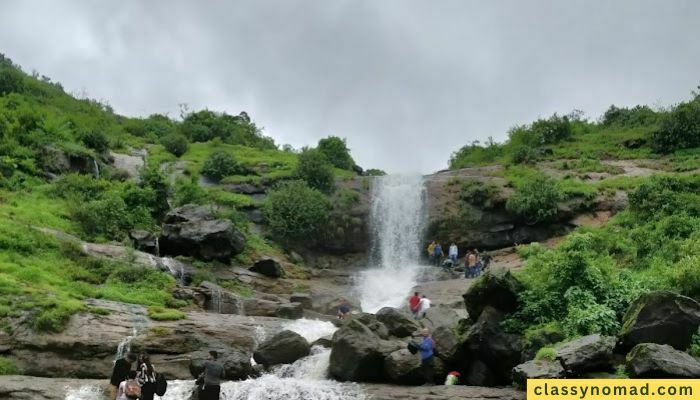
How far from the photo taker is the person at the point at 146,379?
43.5ft

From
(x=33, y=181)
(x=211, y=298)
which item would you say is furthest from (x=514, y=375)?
(x=33, y=181)

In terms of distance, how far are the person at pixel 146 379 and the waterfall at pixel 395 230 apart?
18435 mm

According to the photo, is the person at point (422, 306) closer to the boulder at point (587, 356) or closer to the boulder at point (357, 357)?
the boulder at point (357, 357)

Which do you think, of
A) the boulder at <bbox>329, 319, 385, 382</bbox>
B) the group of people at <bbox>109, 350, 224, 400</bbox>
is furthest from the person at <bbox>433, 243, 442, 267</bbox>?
the group of people at <bbox>109, 350, 224, 400</bbox>

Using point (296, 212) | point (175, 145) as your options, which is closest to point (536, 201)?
point (296, 212)

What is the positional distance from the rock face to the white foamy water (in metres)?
6.59

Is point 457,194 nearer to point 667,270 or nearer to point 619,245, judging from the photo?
point 619,245

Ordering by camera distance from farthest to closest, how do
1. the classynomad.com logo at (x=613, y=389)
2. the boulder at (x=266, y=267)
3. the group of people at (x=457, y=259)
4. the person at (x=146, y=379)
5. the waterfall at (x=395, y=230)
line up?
the waterfall at (x=395, y=230) → the group of people at (x=457, y=259) → the boulder at (x=266, y=267) → the person at (x=146, y=379) → the classynomad.com logo at (x=613, y=389)

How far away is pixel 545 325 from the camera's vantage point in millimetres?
16297

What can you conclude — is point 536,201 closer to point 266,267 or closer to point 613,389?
point 266,267

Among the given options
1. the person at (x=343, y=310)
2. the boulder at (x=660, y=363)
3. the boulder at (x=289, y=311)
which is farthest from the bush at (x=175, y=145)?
the boulder at (x=660, y=363)

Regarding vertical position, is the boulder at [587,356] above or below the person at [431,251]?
below

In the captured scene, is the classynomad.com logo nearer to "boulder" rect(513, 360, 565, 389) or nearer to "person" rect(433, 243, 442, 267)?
"boulder" rect(513, 360, 565, 389)

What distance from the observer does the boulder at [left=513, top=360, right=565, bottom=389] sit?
13047 millimetres
